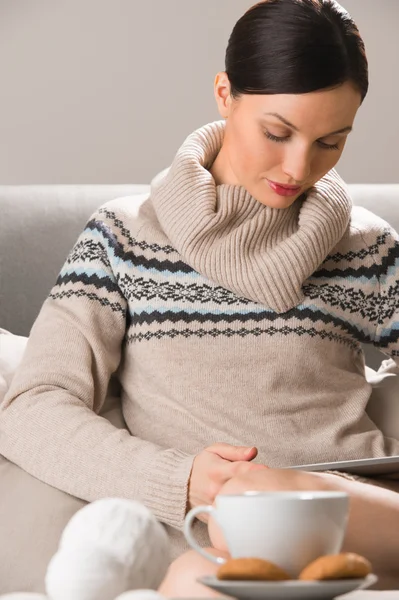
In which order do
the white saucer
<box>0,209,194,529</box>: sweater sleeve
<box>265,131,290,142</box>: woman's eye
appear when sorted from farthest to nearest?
1. <box>265,131,290,142</box>: woman's eye
2. <box>0,209,194,529</box>: sweater sleeve
3. the white saucer

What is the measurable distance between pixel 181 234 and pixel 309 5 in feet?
1.30

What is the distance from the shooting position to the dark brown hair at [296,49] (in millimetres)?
1301

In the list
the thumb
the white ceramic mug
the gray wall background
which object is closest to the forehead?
the thumb

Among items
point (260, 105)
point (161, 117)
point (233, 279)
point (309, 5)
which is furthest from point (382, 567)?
point (161, 117)

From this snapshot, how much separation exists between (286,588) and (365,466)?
0.57 meters

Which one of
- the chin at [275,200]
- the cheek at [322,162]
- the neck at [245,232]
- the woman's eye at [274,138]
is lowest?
the neck at [245,232]

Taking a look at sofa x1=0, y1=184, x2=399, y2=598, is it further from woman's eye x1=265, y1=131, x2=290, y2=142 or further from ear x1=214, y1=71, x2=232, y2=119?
woman's eye x1=265, y1=131, x2=290, y2=142

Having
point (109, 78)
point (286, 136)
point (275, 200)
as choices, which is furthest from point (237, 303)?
point (109, 78)

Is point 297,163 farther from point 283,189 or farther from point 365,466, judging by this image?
point 365,466

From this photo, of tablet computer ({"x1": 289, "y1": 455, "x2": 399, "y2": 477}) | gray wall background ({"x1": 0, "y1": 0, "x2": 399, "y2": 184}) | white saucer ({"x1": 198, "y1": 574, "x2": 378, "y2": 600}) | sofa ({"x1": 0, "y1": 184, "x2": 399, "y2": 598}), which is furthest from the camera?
gray wall background ({"x1": 0, "y1": 0, "x2": 399, "y2": 184})

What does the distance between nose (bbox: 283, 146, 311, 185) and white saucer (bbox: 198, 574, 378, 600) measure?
835 millimetres

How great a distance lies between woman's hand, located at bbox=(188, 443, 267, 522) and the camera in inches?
42.1

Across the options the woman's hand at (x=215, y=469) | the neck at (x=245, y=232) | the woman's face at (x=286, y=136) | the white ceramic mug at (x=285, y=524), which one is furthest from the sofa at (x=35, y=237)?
the white ceramic mug at (x=285, y=524)

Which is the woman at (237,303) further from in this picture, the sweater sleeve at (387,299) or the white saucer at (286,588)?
the white saucer at (286,588)
